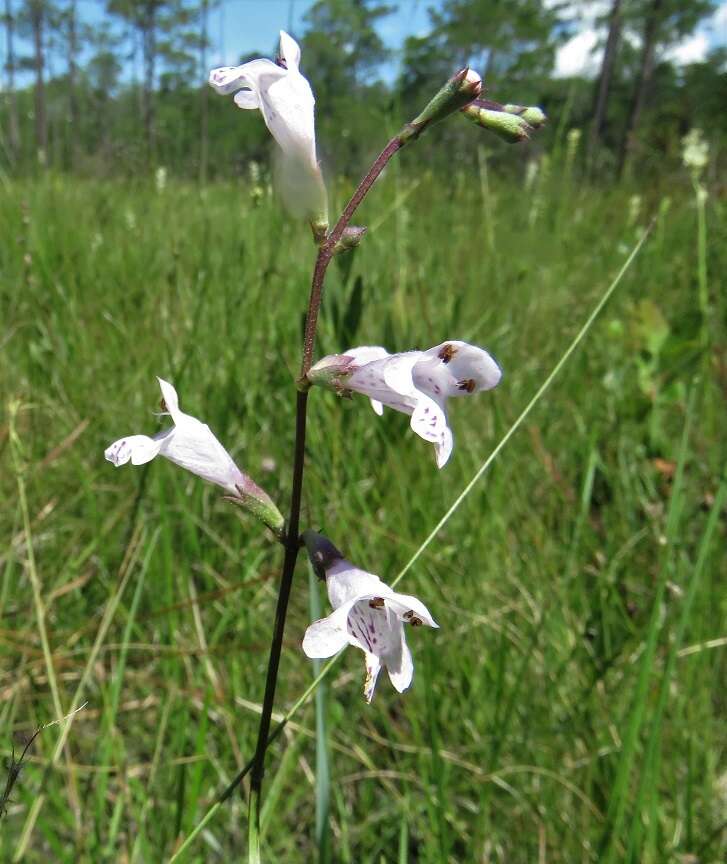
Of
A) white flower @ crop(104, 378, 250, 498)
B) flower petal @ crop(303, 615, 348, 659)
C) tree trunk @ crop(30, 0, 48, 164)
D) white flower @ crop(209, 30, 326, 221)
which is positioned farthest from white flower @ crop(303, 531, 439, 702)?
tree trunk @ crop(30, 0, 48, 164)

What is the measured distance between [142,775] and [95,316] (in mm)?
1638

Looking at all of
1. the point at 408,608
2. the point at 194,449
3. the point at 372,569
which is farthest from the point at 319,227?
the point at 372,569

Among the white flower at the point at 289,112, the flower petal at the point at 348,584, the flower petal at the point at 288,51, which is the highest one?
the flower petal at the point at 288,51

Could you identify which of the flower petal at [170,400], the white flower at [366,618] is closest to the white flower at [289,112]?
the flower petal at [170,400]

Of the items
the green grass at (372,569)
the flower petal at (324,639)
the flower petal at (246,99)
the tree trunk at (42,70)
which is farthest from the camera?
the tree trunk at (42,70)

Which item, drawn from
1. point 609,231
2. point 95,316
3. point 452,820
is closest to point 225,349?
point 95,316

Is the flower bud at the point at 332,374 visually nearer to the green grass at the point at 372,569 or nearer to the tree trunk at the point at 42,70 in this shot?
the green grass at the point at 372,569

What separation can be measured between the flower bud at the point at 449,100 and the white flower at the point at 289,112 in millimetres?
115

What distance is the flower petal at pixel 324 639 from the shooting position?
0.64 meters

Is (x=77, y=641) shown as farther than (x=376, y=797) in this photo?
Yes

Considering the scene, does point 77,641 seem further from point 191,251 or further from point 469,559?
point 191,251

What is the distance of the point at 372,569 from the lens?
1.59 metres

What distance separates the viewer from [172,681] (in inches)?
51.2

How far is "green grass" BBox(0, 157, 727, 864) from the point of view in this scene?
3.82ft
